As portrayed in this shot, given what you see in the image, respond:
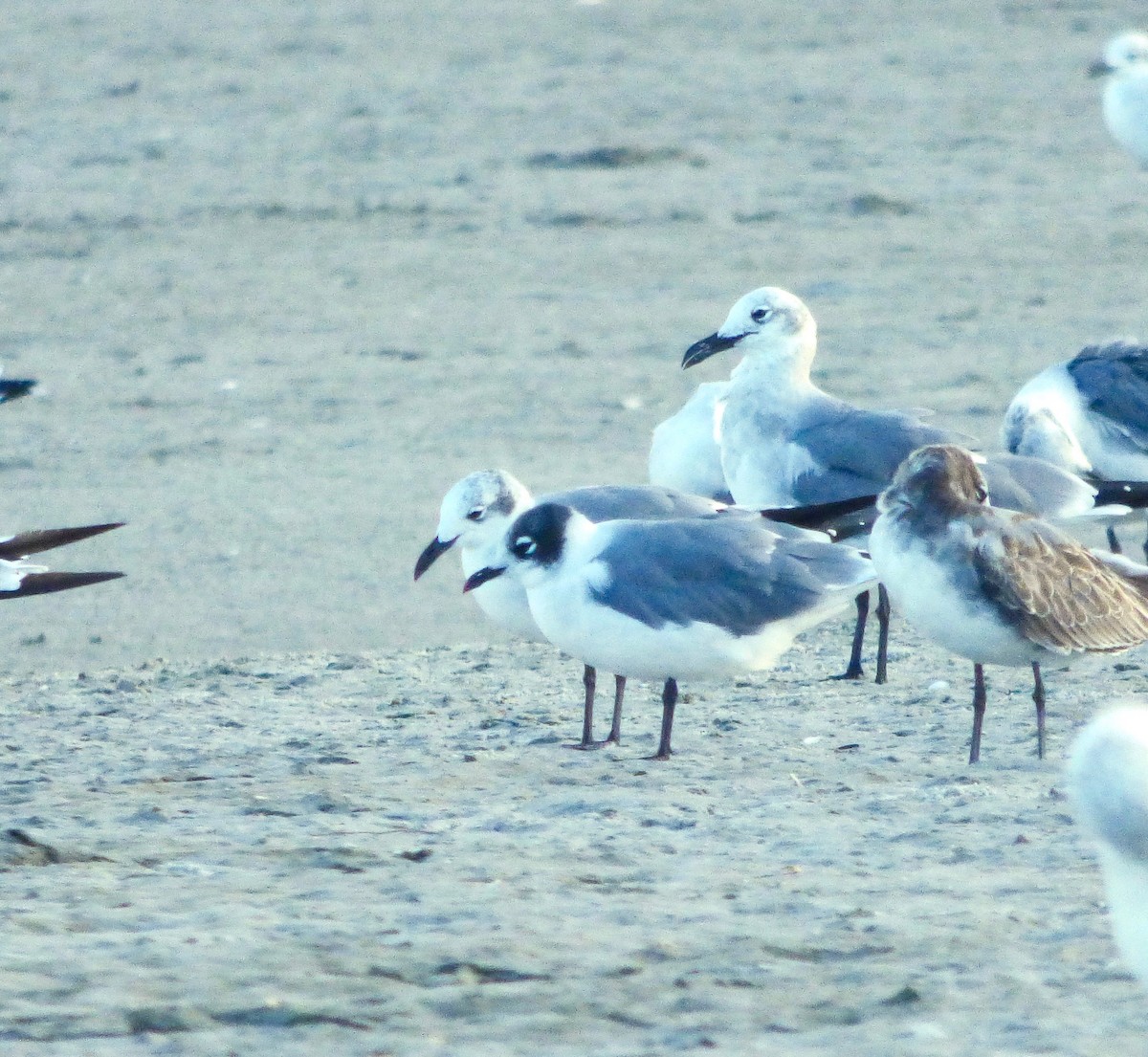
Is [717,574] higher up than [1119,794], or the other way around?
[1119,794]

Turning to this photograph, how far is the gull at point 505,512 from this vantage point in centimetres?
627

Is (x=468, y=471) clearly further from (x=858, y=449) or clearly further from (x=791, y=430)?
(x=858, y=449)

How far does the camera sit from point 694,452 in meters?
8.09

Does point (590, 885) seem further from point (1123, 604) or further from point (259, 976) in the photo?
point (1123, 604)

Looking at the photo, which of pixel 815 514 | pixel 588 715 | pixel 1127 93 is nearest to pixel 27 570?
pixel 588 715

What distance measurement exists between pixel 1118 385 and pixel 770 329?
1393 millimetres

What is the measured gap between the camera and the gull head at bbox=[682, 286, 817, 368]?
24.8 feet

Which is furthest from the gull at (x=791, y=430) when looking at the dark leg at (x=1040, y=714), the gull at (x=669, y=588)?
the dark leg at (x=1040, y=714)

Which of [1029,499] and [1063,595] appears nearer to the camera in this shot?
[1063,595]

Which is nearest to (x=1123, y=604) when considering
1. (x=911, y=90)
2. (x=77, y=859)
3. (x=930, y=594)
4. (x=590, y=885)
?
(x=930, y=594)

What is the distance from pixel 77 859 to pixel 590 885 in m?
1.06

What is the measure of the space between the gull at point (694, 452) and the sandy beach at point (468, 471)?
832 millimetres

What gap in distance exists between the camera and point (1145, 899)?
3.06 m

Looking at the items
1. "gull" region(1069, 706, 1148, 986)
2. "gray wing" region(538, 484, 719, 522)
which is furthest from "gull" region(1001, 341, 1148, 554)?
Result: "gull" region(1069, 706, 1148, 986)
